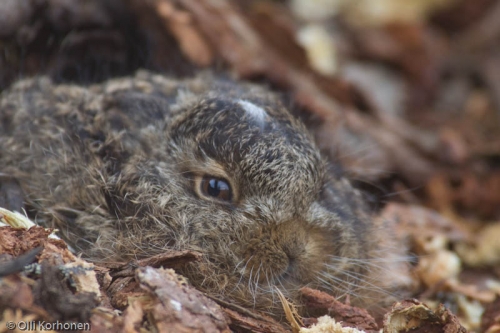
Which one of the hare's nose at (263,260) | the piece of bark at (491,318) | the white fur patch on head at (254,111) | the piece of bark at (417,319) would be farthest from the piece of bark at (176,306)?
the piece of bark at (491,318)

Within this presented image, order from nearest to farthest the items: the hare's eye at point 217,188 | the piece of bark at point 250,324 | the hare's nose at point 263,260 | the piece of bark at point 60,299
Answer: the piece of bark at point 60,299 < the piece of bark at point 250,324 < the hare's nose at point 263,260 < the hare's eye at point 217,188

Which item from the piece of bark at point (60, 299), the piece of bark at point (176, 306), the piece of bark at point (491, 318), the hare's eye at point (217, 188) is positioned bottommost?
the piece of bark at point (491, 318)

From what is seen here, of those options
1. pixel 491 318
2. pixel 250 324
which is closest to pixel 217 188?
pixel 250 324

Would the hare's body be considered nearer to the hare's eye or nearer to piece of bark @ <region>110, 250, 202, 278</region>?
the hare's eye

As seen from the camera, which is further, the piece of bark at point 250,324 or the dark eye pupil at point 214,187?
the dark eye pupil at point 214,187

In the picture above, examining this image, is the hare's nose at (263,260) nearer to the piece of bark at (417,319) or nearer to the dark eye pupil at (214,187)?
the dark eye pupil at (214,187)

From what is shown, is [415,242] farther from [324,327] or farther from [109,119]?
[109,119]

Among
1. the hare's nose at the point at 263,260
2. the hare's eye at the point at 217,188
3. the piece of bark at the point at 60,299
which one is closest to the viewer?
the piece of bark at the point at 60,299

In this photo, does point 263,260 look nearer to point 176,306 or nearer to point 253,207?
point 253,207
